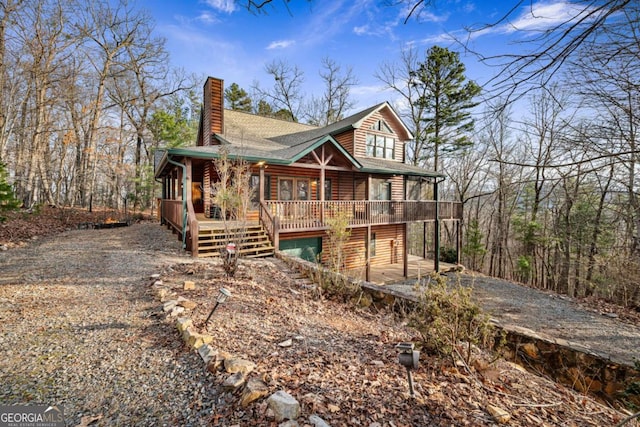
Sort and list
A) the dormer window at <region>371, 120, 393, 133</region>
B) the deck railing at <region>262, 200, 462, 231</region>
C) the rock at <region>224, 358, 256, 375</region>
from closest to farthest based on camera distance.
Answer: the rock at <region>224, 358, 256, 375</region>
the deck railing at <region>262, 200, 462, 231</region>
the dormer window at <region>371, 120, 393, 133</region>

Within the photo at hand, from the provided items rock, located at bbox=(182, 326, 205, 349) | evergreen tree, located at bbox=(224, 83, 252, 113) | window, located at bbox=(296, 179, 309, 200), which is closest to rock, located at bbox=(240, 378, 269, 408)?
rock, located at bbox=(182, 326, 205, 349)

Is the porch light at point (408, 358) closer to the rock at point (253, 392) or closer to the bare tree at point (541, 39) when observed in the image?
the rock at point (253, 392)

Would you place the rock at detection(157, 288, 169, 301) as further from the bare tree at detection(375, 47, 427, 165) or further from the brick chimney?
the bare tree at detection(375, 47, 427, 165)

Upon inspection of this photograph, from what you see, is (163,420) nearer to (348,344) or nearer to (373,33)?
(348,344)

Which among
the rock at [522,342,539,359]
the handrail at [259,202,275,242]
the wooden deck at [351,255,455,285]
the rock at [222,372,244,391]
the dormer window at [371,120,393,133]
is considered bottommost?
the wooden deck at [351,255,455,285]

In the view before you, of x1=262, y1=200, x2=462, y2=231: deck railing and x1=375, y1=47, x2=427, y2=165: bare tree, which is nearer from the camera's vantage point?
x1=262, y1=200, x2=462, y2=231: deck railing

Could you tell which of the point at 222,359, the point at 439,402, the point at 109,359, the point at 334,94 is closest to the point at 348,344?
the point at 439,402

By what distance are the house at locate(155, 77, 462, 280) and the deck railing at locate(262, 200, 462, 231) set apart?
0.04 meters

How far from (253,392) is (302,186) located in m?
11.4

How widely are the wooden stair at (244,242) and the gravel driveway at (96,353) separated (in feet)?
7.32

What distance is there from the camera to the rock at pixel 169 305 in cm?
407

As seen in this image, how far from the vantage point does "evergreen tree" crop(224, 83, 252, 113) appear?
29078mm

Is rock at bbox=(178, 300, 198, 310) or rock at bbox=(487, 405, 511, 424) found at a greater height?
rock at bbox=(178, 300, 198, 310)

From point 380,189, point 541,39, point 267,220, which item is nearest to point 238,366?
point 541,39
